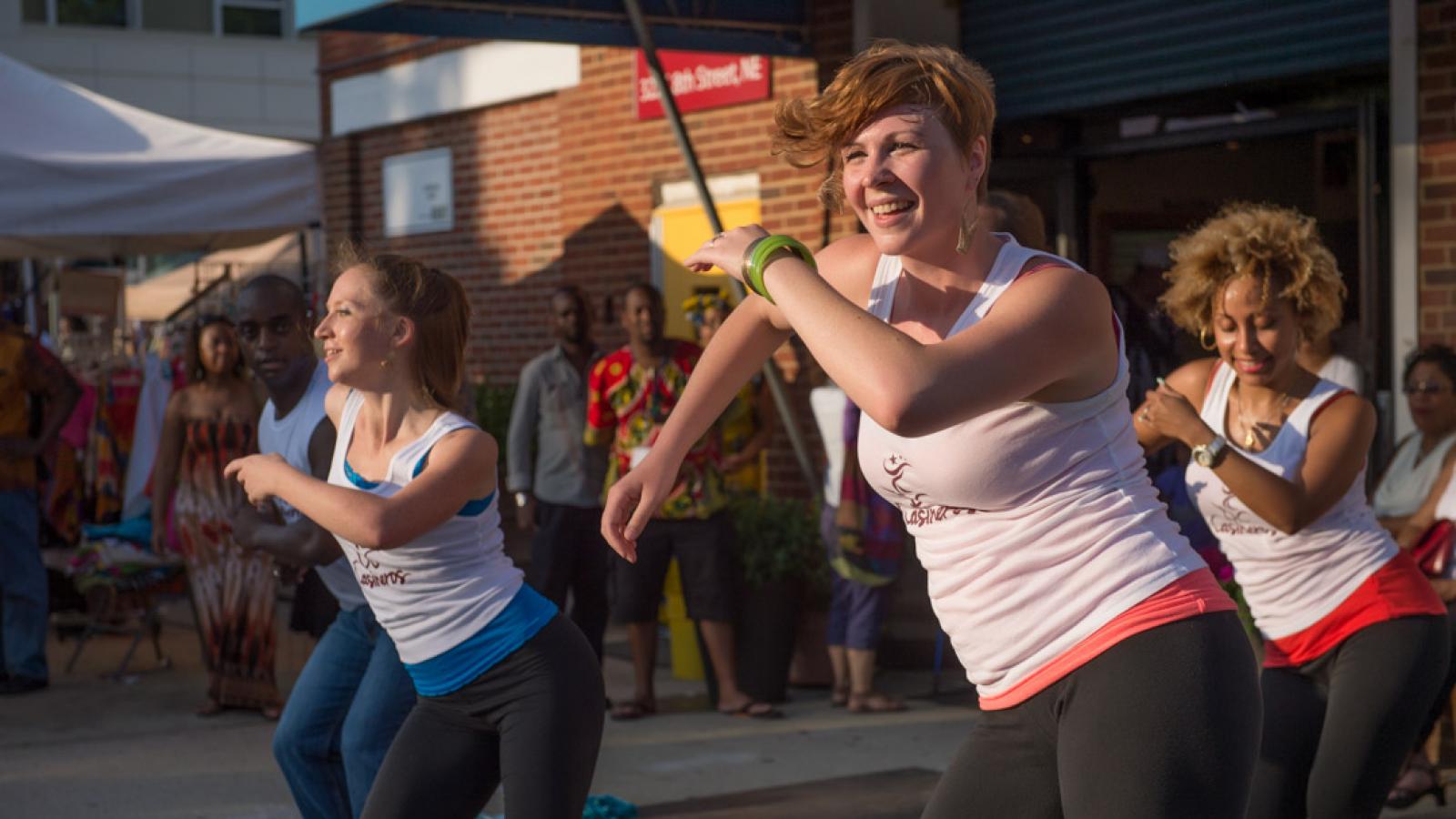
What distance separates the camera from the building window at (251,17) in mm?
28484

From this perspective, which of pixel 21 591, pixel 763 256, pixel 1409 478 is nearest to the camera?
pixel 763 256

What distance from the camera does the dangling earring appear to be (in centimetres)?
275

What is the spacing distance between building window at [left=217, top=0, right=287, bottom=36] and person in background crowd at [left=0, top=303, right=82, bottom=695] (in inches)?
792

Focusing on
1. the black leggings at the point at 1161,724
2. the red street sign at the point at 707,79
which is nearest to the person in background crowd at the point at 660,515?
the red street sign at the point at 707,79

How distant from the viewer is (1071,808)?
2713 millimetres

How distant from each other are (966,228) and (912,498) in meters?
0.41

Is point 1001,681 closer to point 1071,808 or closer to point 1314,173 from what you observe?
point 1071,808

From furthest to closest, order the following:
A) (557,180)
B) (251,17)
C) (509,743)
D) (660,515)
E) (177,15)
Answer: (251,17)
(177,15)
(557,180)
(660,515)
(509,743)

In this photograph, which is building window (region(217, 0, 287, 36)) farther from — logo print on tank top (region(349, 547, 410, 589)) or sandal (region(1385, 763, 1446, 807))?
logo print on tank top (region(349, 547, 410, 589))

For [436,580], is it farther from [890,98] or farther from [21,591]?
[21,591]

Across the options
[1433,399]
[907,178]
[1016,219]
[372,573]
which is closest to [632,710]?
[1433,399]

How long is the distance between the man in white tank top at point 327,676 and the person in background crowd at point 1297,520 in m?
1.87

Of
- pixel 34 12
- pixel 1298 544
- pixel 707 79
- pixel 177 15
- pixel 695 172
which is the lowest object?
pixel 1298 544

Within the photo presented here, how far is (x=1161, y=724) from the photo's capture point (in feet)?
8.71
